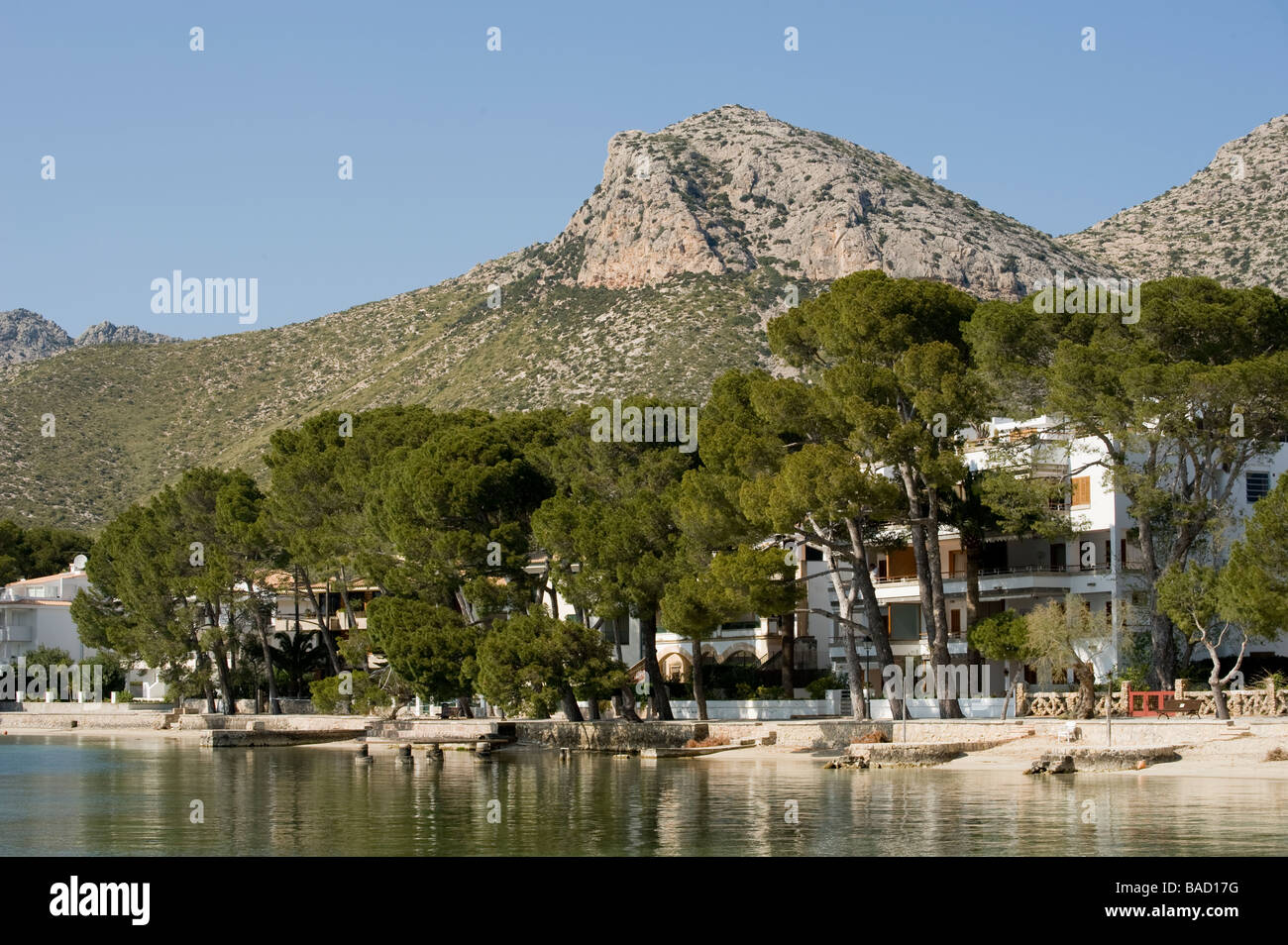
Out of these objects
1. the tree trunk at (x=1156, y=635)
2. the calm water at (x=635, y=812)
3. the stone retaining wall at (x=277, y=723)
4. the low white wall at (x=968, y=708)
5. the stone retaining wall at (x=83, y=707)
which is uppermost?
the tree trunk at (x=1156, y=635)

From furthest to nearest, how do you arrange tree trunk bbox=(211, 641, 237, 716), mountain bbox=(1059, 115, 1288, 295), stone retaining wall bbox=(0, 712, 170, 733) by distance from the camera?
mountain bbox=(1059, 115, 1288, 295)
stone retaining wall bbox=(0, 712, 170, 733)
tree trunk bbox=(211, 641, 237, 716)

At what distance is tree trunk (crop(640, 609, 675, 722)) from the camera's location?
4916 cm

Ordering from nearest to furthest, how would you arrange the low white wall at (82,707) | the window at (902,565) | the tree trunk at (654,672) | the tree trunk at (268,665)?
1. the tree trunk at (654,672)
2. the window at (902,565)
3. the tree trunk at (268,665)
4. the low white wall at (82,707)

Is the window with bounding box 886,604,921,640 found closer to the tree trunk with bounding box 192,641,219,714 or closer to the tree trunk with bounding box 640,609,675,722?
the tree trunk with bounding box 640,609,675,722

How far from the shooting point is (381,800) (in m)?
33.7

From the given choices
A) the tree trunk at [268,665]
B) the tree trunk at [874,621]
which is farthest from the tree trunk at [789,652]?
the tree trunk at [268,665]

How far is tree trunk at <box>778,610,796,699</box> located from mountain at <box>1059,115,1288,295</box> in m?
52.8

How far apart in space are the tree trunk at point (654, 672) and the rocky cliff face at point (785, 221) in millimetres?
62902

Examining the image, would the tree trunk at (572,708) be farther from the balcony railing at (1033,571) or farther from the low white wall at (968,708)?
the balcony railing at (1033,571)

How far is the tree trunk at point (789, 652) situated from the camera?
52500 mm

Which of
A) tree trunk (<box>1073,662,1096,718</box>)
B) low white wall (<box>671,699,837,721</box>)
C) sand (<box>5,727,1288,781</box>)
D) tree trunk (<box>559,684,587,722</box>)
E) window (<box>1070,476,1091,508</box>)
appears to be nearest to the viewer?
sand (<box>5,727,1288,781</box>)

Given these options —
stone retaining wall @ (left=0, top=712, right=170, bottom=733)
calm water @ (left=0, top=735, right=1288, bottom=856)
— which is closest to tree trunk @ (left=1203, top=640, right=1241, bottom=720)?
calm water @ (left=0, top=735, right=1288, bottom=856)
